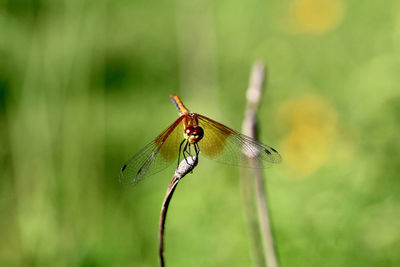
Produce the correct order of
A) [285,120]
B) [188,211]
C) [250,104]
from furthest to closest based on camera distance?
1. [285,120]
2. [188,211]
3. [250,104]

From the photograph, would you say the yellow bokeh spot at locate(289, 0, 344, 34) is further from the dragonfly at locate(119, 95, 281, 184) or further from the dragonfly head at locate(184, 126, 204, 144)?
the dragonfly head at locate(184, 126, 204, 144)

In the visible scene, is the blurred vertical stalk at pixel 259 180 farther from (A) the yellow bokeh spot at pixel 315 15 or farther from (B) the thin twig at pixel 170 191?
(A) the yellow bokeh spot at pixel 315 15

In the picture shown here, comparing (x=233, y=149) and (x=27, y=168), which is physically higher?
(x=27, y=168)

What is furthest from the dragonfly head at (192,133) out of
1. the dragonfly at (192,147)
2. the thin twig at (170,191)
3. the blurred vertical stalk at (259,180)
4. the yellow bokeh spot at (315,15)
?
the yellow bokeh spot at (315,15)

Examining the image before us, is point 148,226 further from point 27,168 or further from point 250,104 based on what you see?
point 250,104

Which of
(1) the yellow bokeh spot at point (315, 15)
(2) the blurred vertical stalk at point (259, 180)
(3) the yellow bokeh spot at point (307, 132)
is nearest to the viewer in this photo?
(2) the blurred vertical stalk at point (259, 180)

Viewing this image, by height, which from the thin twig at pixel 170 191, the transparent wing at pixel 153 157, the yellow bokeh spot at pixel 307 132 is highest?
the yellow bokeh spot at pixel 307 132

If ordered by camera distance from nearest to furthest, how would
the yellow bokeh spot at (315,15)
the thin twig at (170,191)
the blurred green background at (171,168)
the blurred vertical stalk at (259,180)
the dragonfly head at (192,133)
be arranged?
the thin twig at (170,191) → the blurred vertical stalk at (259,180) → the dragonfly head at (192,133) → the blurred green background at (171,168) → the yellow bokeh spot at (315,15)

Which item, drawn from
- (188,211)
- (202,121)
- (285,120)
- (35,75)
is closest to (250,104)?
(202,121)
